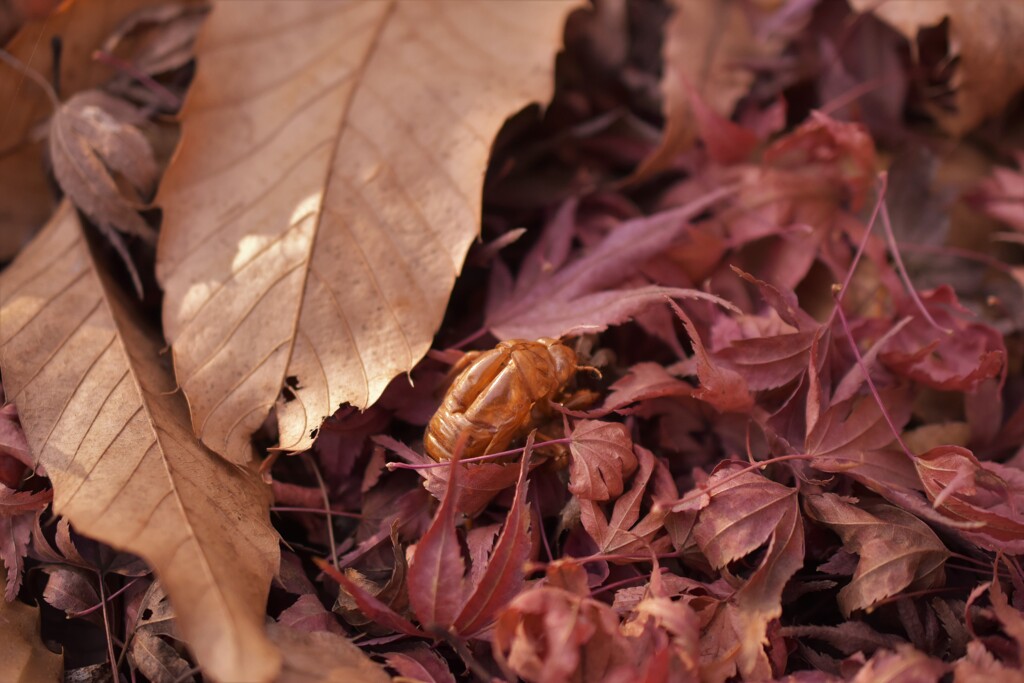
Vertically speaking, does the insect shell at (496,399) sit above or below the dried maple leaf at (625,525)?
above

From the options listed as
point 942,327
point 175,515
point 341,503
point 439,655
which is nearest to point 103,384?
point 175,515

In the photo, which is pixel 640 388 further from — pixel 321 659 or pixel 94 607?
pixel 94 607

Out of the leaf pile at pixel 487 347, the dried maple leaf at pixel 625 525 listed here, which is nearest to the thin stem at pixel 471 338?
the leaf pile at pixel 487 347

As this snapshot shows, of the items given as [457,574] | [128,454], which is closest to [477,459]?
[457,574]

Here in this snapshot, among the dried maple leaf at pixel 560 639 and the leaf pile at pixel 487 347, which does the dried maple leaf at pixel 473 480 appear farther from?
the dried maple leaf at pixel 560 639

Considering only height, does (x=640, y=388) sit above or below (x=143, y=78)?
below

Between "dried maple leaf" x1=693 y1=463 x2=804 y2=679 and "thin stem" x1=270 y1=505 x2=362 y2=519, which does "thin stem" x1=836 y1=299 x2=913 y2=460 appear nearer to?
"dried maple leaf" x1=693 y1=463 x2=804 y2=679
